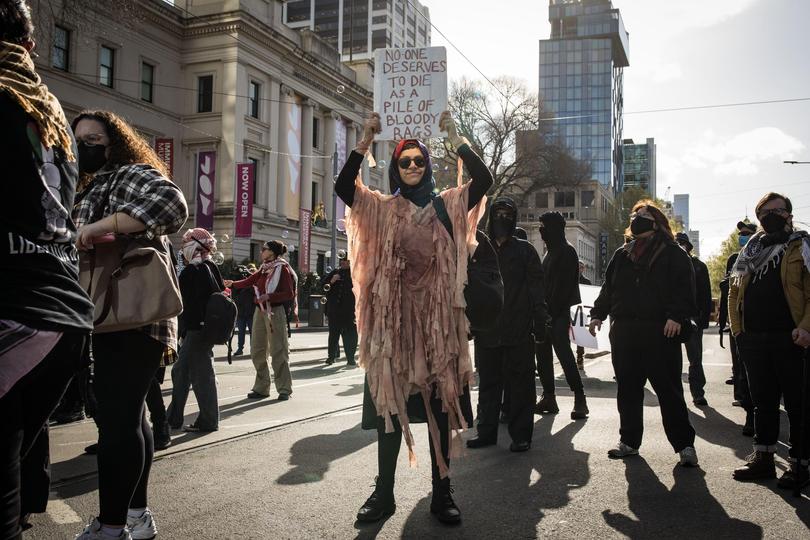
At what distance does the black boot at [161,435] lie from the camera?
17.8ft

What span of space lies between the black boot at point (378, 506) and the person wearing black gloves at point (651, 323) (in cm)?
217

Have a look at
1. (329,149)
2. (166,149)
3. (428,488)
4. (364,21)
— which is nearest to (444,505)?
(428,488)

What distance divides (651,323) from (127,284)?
12.1 feet

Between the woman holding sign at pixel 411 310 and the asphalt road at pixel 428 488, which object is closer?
the asphalt road at pixel 428 488

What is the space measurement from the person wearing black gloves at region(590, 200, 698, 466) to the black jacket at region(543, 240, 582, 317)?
84.3 inches

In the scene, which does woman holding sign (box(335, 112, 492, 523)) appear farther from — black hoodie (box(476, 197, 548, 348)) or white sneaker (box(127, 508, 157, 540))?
black hoodie (box(476, 197, 548, 348))

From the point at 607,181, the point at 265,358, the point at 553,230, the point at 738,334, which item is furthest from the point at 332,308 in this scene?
the point at 607,181

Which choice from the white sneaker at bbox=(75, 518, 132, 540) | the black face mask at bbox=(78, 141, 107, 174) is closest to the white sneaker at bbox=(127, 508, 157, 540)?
the white sneaker at bbox=(75, 518, 132, 540)

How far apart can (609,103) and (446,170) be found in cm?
9532

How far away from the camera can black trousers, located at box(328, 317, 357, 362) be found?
12.7 meters

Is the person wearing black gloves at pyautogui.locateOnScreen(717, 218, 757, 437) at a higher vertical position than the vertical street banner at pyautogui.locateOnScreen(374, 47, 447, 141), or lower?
lower

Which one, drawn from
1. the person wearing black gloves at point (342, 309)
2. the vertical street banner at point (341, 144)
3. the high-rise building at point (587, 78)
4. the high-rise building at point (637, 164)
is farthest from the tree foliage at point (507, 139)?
the high-rise building at point (637, 164)

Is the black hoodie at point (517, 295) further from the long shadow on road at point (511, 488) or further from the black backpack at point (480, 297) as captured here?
the black backpack at point (480, 297)

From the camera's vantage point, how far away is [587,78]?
137250mm
